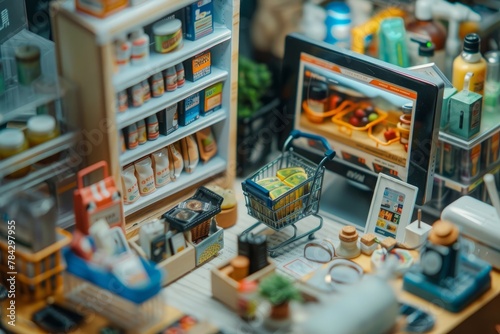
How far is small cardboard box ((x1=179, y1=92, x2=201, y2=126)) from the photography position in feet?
9.18

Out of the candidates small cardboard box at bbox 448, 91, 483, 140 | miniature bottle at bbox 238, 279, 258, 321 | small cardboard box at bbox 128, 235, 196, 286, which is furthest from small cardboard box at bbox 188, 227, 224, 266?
small cardboard box at bbox 448, 91, 483, 140

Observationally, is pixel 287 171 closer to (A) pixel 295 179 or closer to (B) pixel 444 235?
(A) pixel 295 179

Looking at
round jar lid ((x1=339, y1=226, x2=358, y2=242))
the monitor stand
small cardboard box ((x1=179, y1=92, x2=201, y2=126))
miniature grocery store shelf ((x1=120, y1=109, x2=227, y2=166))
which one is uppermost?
small cardboard box ((x1=179, y1=92, x2=201, y2=126))

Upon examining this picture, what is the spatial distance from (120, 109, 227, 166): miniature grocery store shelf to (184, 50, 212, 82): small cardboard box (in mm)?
149

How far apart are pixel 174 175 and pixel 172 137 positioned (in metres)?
0.15

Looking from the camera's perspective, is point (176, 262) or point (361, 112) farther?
point (361, 112)

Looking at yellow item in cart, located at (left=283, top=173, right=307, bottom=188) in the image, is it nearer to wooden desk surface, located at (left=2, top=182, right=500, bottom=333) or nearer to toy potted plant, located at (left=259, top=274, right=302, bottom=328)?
wooden desk surface, located at (left=2, top=182, right=500, bottom=333)

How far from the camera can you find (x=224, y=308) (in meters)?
2.57

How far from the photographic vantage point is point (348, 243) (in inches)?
106

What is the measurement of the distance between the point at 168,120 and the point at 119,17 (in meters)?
0.43

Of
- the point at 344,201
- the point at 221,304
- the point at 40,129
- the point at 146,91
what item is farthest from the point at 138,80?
the point at 344,201

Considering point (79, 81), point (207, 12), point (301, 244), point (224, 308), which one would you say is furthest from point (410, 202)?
point (79, 81)

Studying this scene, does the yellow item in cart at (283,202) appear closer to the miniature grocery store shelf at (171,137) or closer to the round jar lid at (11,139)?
the miniature grocery store shelf at (171,137)

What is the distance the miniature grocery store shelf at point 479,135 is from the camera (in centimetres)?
287
